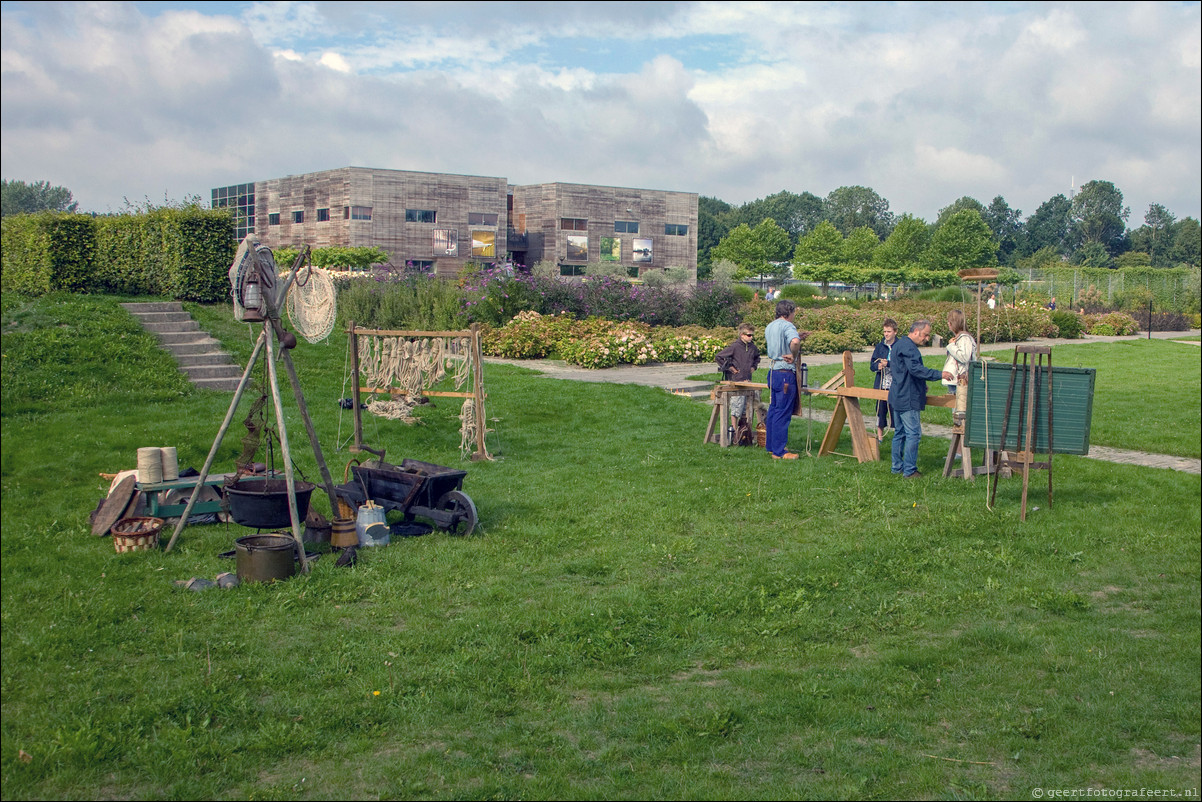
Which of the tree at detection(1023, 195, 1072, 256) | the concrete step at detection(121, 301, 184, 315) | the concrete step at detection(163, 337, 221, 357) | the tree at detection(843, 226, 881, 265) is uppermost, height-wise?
the tree at detection(1023, 195, 1072, 256)

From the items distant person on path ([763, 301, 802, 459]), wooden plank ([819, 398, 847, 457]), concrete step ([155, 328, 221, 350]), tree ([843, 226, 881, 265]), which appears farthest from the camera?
tree ([843, 226, 881, 265])

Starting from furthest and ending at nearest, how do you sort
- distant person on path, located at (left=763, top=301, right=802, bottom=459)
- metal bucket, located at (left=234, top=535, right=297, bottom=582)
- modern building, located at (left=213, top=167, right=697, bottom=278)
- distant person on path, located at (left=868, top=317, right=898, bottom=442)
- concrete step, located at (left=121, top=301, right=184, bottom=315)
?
modern building, located at (left=213, top=167, right=697, bottom=278) → concrete step, located at (left=121, top=301, right=184, bottom=315) → distant person on path, located at (left=868, top=317, right=898, bottom=442) → distant person on path, located at (left=763, top=301, right=802, bottom=459) → metal bucket, located at (left=234, top=535, right=297, bottom=582)

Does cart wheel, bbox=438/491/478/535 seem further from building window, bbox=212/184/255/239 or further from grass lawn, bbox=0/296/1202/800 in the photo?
building window, bbox=212/184/255/239

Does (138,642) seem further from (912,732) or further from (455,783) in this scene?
(912,732)

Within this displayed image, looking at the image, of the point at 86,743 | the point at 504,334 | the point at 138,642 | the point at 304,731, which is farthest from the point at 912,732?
the point at 504,334

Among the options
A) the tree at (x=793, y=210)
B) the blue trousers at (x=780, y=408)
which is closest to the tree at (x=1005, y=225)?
the tree at (x=793, y=210)

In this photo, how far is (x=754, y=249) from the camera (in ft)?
308

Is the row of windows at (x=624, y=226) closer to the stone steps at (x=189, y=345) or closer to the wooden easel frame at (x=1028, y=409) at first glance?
the stone steps at (x=189, y=345)

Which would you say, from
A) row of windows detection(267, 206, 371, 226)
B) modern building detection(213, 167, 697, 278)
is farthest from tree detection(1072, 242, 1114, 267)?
row of windows detection(267, 206, 371, 226)

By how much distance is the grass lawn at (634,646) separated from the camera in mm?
4102

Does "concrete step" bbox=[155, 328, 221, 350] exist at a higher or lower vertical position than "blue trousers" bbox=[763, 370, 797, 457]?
higher

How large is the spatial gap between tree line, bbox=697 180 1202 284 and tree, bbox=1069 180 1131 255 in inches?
4.6

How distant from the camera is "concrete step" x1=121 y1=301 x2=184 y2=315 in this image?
586 inches

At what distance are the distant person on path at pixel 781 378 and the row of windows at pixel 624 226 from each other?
53.2 metres
